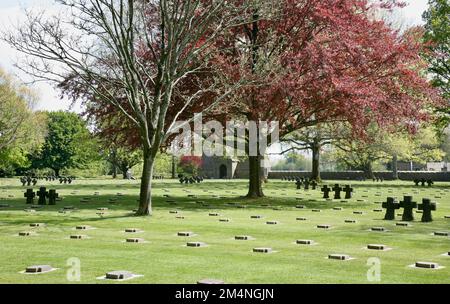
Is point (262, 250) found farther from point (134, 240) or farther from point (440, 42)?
point (440, 42)

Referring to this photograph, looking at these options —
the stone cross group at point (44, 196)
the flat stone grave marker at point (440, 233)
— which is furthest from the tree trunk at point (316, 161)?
the flat stone grave marker at point (440, 233)

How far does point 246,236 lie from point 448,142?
84489mm

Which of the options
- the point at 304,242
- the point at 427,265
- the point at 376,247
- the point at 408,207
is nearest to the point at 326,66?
the point at 408,207

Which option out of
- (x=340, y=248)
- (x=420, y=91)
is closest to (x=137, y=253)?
(x=340, y=248)

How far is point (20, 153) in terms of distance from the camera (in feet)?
222

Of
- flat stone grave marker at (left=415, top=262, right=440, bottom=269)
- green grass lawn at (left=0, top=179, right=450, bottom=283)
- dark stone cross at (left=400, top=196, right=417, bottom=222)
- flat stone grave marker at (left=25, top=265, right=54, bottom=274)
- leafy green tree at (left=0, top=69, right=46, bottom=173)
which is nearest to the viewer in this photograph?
green grass lawn at (left=0, top=179, right=450, bottom=283)

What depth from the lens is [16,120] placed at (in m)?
57.8

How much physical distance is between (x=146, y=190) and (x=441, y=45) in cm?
3351

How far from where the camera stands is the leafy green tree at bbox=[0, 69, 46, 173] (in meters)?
56.3

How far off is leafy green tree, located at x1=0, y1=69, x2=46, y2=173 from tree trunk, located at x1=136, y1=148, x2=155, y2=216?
41.7 metres

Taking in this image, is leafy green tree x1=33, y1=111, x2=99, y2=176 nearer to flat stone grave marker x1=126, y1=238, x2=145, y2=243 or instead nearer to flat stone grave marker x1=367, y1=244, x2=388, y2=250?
flat stone grave marker x1=126, y1=238, x2=145, y2=243

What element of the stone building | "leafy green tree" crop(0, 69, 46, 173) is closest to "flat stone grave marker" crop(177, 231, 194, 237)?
"leafy green tree" crop(0, 69, 46, 173)

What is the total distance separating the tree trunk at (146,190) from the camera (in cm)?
1761

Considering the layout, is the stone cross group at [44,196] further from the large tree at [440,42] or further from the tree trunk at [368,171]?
the tree trunk at [368,171]
